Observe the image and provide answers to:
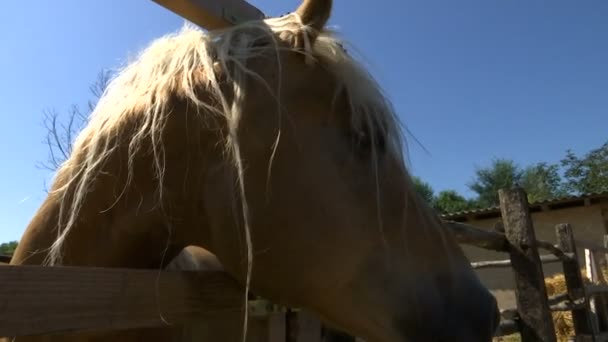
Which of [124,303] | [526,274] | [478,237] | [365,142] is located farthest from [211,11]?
[526,274]

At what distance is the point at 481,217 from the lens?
1100cm

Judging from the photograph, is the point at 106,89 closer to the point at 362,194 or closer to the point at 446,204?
the point at 362,194

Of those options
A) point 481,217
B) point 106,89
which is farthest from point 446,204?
point 106,89

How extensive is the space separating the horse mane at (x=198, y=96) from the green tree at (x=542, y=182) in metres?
31.7

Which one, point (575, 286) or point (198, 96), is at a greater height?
point (198, 96)

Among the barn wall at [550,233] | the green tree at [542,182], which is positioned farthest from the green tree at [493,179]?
the barn wall at [550,233]

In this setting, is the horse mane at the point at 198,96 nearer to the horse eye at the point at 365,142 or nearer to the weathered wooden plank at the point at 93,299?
the horse eye at the point at 365,142

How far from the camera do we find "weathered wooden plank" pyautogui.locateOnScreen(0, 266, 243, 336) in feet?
2.52

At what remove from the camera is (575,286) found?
13.3ft

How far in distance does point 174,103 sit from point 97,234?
16.1 inches

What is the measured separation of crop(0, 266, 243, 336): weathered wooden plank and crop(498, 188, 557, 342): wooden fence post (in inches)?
91.8

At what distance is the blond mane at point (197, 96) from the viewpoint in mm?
1228

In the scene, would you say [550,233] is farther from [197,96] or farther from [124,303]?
[124,303]

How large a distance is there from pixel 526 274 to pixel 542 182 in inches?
1313
